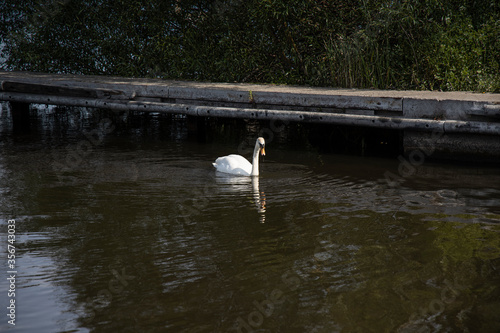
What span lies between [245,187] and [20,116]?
752cm

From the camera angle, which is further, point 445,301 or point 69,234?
point 69,234

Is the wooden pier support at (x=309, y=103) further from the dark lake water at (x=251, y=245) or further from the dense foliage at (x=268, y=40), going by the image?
the dense foliage at (x=268, y=40)

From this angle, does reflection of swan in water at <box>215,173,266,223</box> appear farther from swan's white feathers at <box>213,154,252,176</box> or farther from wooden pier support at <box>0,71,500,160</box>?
wooden pier support at <box>0,71,500,160</box>

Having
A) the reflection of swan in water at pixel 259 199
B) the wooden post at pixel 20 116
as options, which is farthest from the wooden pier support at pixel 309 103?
the reflection of swan in water at pixel 259 199

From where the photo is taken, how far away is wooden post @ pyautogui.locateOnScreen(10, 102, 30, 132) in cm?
1395

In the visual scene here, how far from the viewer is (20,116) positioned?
14.1 meters

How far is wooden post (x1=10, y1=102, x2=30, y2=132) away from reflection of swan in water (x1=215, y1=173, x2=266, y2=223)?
6.48 meters

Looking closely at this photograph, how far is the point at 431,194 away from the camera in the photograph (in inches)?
321

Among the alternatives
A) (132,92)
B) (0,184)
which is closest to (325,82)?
(132,92)

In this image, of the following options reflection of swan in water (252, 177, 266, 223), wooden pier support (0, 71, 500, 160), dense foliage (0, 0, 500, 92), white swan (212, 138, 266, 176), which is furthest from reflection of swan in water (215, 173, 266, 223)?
dense foliage (0, 0, 500, 92)

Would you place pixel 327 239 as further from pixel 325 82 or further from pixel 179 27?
pixel 179 27

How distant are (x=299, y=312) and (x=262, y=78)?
10.0 metres

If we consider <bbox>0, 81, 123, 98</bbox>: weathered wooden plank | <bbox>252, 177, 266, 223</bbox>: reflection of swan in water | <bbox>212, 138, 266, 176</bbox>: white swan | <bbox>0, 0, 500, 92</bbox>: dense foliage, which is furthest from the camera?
<bbox>0, 81, 123, 98</bbox>: weathered wooden plank

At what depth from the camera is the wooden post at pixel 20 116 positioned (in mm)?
13953
